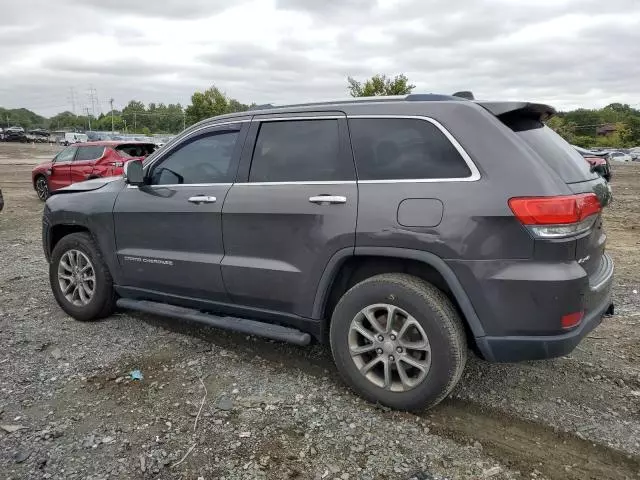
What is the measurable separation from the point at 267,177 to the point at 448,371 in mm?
1691

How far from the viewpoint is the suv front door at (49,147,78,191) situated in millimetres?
13188

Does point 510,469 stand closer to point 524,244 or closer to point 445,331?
point 445,331

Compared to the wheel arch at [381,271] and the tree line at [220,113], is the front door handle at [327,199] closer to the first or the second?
the wheel arch at [381,271]

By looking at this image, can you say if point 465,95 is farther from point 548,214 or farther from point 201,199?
point 201,199

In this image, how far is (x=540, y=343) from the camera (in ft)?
9.22

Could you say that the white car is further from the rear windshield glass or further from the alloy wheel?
the alloy wheel

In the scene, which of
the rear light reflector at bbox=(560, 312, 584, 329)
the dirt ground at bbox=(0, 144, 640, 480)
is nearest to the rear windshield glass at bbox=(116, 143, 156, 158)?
the dirt ground at bbox=(0, 144, 640, 480)

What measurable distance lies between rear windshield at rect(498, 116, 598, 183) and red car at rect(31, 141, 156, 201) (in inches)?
425

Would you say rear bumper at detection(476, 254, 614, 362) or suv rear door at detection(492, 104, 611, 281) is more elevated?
suv rear door at detection(492, 104, 611, 281)

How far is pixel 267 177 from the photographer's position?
3.59m

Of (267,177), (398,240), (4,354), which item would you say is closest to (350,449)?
(398,240)

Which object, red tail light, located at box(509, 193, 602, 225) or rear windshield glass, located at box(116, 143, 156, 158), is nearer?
red tail light, located at box(509, 193, 602, 225)

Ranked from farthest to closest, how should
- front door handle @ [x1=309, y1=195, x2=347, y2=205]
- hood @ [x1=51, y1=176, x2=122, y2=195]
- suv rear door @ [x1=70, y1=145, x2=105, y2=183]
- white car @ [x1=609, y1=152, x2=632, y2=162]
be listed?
white car @ [x1=609, y1=152, x2=632, y2=162] < suv rear door @ [x1=70, y1=145, x2=105, y2=183] < hood @ [x1=51, y1=176, x2=122, y2=195] < front door handle @ [x1=309, y1=195, x2=347, y2=205]

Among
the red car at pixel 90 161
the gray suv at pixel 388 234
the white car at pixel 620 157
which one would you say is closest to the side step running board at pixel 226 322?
the gray suv at pixel 388 234
